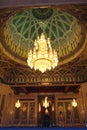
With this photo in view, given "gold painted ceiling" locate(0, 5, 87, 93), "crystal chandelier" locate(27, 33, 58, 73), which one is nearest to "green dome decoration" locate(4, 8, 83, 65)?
"gold painted ceiling" locate(0, 5, 87, 93)

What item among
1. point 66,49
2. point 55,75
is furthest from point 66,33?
point 55,75

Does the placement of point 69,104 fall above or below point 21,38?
below

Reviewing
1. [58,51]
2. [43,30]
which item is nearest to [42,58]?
[58,51]

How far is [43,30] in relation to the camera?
1627cm

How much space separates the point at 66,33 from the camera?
15.6m

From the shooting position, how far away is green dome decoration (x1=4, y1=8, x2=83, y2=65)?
1470 cm

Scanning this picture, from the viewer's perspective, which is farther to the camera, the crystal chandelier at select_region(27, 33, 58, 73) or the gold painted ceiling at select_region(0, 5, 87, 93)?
the gold painted ceiling at select_region(0, 5, 87, 93)

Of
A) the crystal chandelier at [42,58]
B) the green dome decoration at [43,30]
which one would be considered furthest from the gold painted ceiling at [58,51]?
the crystal chandelier at [42,58]

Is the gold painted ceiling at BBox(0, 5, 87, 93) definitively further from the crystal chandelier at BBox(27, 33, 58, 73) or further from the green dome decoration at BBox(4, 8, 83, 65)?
the crystal chandelier at BBox(27, 33, 58, 73)

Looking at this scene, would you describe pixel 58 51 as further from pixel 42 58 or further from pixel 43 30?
pixel 42 58

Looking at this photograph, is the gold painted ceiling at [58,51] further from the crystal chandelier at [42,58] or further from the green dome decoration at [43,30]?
the crystal chandelier at [42,58]

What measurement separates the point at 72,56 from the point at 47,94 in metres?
4.50

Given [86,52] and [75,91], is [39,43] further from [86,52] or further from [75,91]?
[75,91]

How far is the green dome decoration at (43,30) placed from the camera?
48.2 ft
